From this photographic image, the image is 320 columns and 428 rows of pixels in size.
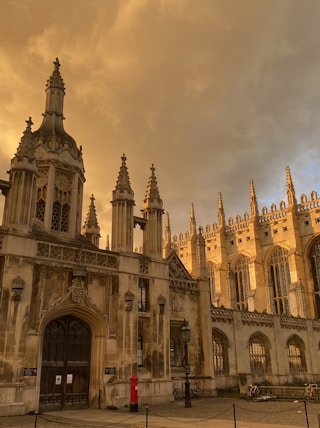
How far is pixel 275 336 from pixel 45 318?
2193 cm

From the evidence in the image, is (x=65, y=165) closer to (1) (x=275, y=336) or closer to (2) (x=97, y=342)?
(2) (x=97, y=342)

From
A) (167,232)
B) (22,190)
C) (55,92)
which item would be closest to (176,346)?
(22,190)

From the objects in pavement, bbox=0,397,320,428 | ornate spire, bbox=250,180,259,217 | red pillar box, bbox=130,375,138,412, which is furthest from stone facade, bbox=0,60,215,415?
ornate spire, bbox=250,180,259,217

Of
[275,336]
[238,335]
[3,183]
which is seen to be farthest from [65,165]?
[275,336]

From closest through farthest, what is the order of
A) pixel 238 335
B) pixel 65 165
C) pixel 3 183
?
pixel 3 183
pixel 65 165
pixel 238 335

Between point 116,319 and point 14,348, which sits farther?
point 116,319

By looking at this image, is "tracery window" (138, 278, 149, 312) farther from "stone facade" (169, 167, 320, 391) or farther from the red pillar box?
"stone facade" (169, 167, 320, 391)

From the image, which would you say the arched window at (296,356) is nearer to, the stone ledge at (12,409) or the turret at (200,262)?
the turret at (200,262)

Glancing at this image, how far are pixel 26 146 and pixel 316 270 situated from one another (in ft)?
147

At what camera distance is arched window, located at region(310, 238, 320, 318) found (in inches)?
2071

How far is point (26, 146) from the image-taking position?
19.5 m

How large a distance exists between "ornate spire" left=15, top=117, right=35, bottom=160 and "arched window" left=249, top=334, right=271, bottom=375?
21994mm

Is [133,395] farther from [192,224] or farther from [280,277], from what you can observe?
[192,224]

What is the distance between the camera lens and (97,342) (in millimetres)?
19422
